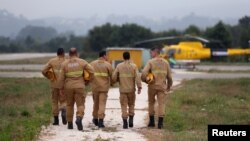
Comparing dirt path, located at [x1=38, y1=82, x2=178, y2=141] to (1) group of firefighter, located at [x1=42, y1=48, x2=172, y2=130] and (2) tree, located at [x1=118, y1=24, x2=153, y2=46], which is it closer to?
(1) group of firefighter, located at [x1=42, y1=48, x2=172, y2=130]

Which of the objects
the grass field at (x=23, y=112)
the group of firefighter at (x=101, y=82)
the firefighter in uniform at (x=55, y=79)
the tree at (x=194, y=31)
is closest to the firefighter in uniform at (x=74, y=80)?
the group of firefighter at (x=101, y=82)

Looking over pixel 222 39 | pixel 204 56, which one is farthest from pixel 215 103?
pixel 222 39

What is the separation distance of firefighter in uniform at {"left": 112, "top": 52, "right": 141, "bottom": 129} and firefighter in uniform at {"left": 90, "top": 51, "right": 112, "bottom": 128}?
27cm

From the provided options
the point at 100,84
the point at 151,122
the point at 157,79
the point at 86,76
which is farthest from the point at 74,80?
the point at 151,122

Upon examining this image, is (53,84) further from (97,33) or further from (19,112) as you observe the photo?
(97,33)

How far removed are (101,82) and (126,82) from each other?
2.21ft

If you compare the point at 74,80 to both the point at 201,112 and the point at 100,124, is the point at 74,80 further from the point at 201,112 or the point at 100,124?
the point at 201,112

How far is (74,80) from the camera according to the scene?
42.4 feet

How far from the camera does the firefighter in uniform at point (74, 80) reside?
1292cm

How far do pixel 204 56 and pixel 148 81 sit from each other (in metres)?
34.9

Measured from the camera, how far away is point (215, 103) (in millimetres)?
19031

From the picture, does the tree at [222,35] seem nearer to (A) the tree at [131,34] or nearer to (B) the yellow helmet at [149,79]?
(A) the tree at [131,34]

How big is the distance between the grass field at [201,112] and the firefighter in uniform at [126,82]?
111 cm

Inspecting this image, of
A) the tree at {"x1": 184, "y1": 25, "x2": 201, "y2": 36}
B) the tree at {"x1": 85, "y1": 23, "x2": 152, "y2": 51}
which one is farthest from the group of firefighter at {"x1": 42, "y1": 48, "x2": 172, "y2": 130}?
the tree at {"x1": 85, "y1": 23, "x2": 152, "y2": 51}
